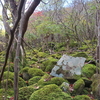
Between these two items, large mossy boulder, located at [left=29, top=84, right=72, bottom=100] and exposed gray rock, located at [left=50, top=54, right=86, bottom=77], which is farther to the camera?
exposed gray rock, located at [left=50, top=54, right=86, bottom=77]

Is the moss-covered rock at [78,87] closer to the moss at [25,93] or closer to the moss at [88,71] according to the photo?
the moss at [88,71]

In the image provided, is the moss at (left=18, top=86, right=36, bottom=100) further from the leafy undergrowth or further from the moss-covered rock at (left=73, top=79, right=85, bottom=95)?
the moss-covered rock at (left=73, top=79, right=85, bottom=95)

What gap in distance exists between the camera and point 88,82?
4.71m

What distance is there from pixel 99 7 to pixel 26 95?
Answer: 14.6 feet

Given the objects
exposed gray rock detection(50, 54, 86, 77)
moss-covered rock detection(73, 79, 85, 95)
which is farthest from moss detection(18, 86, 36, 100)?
exposed gray rock detection(50, 54, 86, 77)

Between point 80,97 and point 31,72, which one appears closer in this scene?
point 80,97

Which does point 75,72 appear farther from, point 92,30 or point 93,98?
point 92,30

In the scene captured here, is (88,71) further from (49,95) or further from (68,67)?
(49,95)

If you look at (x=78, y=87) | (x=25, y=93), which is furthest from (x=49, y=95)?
(x=78, y=87)

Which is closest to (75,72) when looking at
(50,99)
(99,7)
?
(50,99)

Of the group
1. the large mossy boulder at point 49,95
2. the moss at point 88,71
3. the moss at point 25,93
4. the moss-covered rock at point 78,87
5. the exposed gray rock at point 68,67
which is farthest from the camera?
the moss at point 88,71

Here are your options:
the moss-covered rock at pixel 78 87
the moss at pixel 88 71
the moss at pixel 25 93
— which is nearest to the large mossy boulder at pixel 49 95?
the moss at pixel 25 93

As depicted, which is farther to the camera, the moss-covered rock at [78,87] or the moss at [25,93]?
the moss-covered rock at [78,87]

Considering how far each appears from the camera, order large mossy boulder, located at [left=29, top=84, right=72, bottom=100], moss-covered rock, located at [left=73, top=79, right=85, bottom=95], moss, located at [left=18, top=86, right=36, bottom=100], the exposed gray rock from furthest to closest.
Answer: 1. the exposed gray rock
2. moss-covered rock, located at [left=73, top=79, right=85, bottom=95]
3. moss, located at [left=18, top=86, right=36, bottom=100]
4. large mossy boulder, located at [left=29, top=84, right=72, bottom=100]
